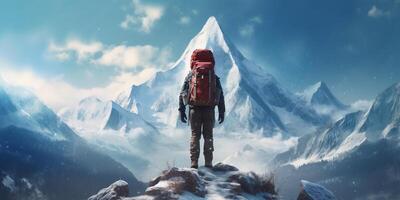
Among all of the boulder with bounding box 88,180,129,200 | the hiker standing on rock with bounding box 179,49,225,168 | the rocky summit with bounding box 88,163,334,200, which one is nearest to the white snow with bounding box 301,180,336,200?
the rocky summit with bounding box 88,163,334,200

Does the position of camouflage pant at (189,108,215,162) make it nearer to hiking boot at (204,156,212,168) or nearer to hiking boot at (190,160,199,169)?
hiking boot at (204,156,212,168)

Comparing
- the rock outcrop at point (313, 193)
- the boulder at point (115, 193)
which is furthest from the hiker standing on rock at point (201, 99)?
the rock outcrop at point (313, 193)

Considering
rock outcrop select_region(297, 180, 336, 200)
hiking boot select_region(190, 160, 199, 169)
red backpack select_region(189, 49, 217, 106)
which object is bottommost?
rock outcrop select_region(297, 180, 336, 200)

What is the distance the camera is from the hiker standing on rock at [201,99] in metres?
15.8

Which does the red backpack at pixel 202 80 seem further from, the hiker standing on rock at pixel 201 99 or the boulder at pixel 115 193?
the boulder at pixel 115 193

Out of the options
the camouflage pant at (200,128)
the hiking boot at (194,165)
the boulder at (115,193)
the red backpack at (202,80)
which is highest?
the red backpack at (202,80)

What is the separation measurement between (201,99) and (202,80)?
550 mm

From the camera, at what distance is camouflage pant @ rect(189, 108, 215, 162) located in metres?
16.4

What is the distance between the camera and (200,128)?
16.5m

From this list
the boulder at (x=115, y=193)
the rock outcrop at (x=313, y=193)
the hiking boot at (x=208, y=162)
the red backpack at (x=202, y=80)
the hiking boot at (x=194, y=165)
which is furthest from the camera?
the hiking boot at (x=208, y=162)

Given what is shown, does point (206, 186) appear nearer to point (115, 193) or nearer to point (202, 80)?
point (115, 193)

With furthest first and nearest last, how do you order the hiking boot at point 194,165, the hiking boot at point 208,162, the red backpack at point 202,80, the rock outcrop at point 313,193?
the hiking boot at point 208,162, the hiking boot at point 194,165, the red backpack at point 202,80, the rock outcrop at point 313,193

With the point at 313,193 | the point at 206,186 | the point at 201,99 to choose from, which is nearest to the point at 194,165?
the point at 206,186

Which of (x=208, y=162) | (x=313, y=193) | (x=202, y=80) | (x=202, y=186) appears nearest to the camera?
(x=202, y=186)
